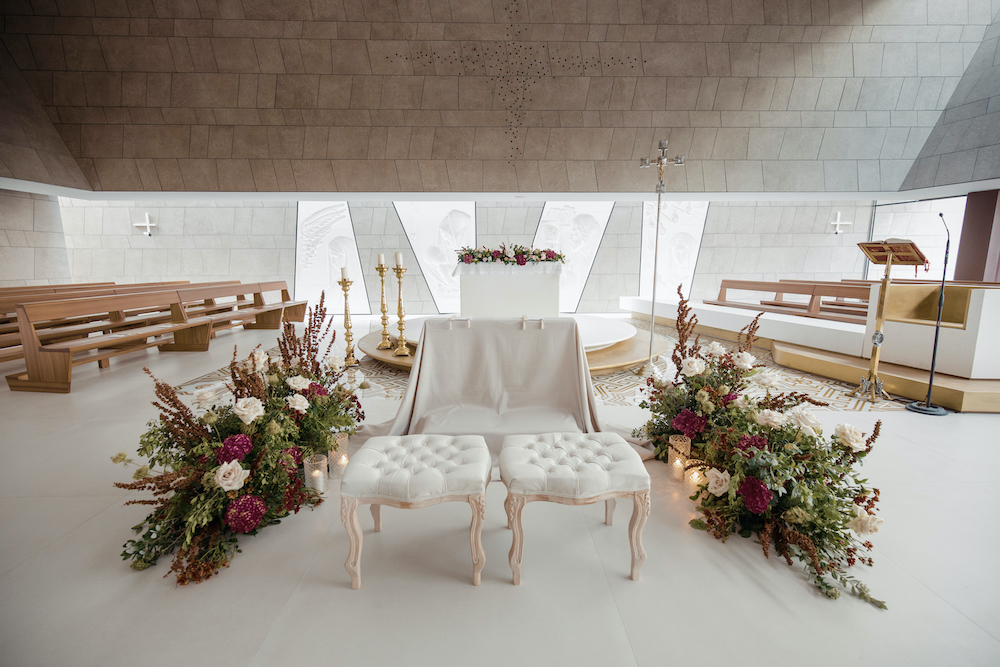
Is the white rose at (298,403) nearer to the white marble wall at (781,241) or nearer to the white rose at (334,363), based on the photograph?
the white rose at (334,363)

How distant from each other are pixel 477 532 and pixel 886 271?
4.14m

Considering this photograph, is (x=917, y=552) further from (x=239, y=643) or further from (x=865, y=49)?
(x=865, y=49)

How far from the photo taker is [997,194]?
623 cm

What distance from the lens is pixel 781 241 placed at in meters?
8.79

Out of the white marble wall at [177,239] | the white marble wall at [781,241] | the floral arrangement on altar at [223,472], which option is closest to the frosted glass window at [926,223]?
the white marble wall at [781,241]

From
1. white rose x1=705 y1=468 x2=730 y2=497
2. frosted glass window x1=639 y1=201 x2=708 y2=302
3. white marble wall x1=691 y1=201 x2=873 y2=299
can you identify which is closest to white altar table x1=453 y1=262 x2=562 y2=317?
white rose x1=705 y1=468 x2=730 y2=497

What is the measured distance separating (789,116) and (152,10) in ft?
28.1

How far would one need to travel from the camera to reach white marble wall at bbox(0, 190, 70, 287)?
257 inches

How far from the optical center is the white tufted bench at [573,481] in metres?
1.56

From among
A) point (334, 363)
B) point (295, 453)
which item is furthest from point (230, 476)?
point (334, 363)

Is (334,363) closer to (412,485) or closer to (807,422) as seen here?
(412,485)

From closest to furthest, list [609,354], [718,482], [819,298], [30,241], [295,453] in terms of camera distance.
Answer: [718,482]
[295,453]
[609,354]
[819,298]
[30,241]

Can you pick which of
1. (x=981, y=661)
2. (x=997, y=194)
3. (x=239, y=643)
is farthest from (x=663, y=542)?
(x=997, y=194)

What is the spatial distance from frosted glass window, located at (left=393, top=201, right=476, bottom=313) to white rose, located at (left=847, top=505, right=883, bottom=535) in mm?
7703
